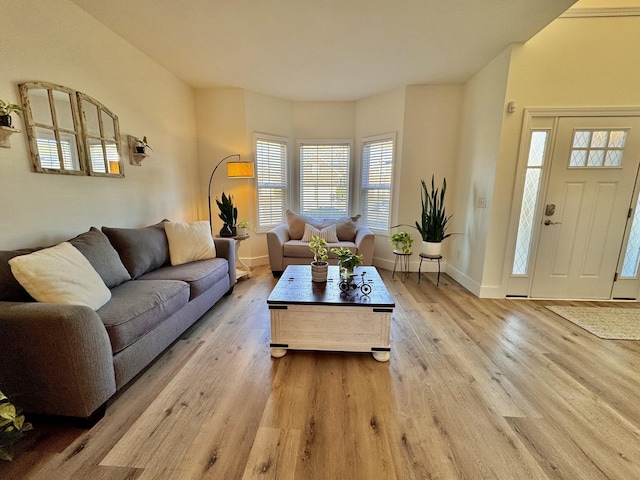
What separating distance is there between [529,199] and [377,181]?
1990mm

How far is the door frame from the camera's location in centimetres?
271

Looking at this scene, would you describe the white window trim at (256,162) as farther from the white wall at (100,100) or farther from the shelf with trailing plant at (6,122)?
the shelf with trailing plant at (6,122)

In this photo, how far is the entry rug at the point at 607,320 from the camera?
2330mm

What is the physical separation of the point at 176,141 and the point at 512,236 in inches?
167

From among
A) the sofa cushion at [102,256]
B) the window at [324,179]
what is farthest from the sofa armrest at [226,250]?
the window at [324,179]

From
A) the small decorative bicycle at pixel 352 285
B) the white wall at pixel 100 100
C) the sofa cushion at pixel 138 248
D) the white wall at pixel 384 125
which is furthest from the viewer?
the white wall at pixel 384 125

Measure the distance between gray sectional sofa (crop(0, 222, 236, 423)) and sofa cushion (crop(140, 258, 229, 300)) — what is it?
0.05 m

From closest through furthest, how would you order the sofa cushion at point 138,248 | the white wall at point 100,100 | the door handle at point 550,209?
the white wall at point 100,100 < the sofa cushion at point 138,248 < the door handle at point 550,209

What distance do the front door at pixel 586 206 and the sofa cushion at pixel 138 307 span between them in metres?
3.64

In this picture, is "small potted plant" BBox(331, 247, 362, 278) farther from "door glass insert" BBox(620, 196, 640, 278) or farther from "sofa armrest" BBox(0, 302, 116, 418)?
"door glass insert" BBox(620, 196, 640, 278)

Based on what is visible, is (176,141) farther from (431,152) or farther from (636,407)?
(636,407)

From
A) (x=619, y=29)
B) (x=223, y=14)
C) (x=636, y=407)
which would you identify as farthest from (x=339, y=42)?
(x=636, y=407)

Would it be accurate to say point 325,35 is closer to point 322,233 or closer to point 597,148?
point 322,233

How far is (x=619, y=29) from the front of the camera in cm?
258
